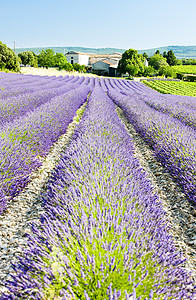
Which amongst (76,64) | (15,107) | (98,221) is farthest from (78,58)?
(98,221)

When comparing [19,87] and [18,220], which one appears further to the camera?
[19,87]

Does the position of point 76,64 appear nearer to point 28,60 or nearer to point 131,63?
point 28,60

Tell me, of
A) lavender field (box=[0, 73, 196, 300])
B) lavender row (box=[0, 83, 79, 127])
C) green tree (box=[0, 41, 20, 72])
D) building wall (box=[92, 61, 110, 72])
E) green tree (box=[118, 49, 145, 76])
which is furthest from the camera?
building wall (box=[92, 61, 110, 72])

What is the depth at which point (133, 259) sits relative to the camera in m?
1.42

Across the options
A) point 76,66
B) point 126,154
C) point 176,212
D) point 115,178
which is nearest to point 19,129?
point 126,154

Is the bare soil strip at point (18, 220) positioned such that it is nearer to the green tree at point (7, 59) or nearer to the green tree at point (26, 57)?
the green tree at point (7, 59)

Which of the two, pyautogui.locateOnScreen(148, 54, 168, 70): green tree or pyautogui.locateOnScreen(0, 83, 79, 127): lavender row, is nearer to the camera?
pyautogui.locateOnScreen(0, 83, 79, 127): lavender row

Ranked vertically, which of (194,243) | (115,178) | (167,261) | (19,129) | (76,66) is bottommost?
(194,243)

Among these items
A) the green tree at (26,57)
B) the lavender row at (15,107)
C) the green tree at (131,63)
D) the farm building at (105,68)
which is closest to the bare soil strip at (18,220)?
the lavender row at (15,107)

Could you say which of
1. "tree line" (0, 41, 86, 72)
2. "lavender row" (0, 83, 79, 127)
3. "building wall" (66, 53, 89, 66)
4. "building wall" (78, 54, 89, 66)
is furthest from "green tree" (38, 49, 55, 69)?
"lavender row" (0, 83, 79, 127)

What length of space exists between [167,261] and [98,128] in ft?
10.4

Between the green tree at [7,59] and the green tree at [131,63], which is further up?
the green tree at [131,63]

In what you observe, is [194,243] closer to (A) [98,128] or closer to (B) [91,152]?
(B) [91,152]

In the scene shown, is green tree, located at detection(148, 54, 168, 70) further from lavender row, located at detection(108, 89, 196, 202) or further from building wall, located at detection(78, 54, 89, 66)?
lavender row, located at detection(108, 89, 196, 202)
